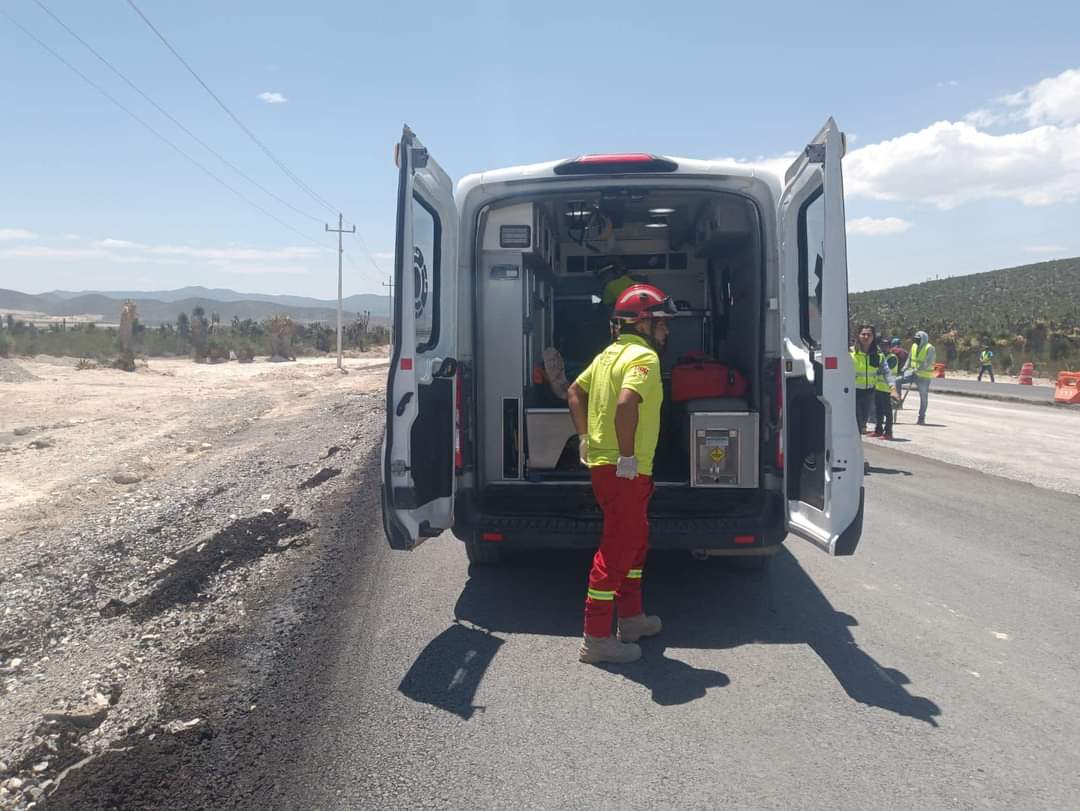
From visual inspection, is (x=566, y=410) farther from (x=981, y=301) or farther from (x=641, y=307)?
(x=981, y=301)

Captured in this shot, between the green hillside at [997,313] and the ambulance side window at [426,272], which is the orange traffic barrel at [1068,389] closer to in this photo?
the green hillside at [997,313]

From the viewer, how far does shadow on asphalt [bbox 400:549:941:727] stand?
4238mm

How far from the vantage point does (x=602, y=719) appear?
3916 millimetres

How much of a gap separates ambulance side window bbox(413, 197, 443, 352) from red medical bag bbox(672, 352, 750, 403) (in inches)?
66.2

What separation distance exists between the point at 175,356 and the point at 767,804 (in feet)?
161

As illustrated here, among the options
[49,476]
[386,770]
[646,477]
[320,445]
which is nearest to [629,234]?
[646,477]

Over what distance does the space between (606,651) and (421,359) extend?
6.51 feet

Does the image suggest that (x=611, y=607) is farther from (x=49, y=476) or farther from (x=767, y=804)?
(x=49, y=476)

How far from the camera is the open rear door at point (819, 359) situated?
4.52 meters

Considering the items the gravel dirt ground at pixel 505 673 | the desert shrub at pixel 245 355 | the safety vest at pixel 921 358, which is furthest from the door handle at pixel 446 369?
the desert shrub at pixel 245 355

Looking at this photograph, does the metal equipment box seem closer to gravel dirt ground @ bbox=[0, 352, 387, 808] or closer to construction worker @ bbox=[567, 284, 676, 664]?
construction worker @ bbox=[567, 284, 676, 664]

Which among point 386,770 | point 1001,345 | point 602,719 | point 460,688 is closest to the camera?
point 386,770

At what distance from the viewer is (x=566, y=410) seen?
5.79 metres

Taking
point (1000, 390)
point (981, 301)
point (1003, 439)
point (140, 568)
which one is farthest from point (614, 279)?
point (981, 301)
